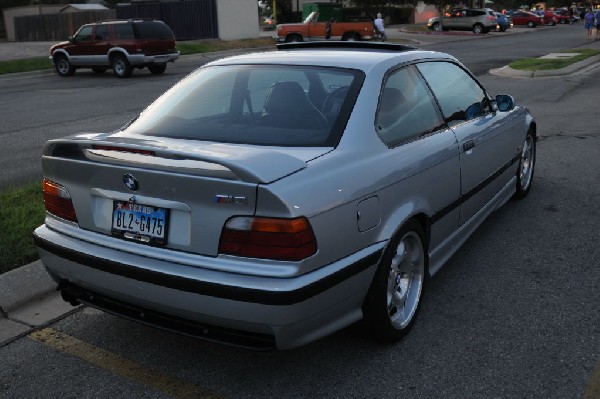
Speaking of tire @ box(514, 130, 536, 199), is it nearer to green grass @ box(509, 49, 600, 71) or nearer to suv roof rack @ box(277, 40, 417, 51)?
suv roof rack @ box(277, 40, 417, 51)

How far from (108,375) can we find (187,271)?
2.73 feet

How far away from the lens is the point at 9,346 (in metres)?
3.61

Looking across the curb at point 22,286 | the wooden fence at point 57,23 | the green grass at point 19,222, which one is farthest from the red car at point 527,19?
the curb at point 22,286

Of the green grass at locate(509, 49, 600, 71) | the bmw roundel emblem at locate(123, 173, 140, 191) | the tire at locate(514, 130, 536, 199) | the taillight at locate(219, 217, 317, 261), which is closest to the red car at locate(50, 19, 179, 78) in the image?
the green grass at locate(509, 49, 600, 71)

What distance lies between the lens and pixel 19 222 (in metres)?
5.25

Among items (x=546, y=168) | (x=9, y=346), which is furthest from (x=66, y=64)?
(x=9, y=346)

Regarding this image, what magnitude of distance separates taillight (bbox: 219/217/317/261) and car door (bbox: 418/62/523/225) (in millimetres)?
1752

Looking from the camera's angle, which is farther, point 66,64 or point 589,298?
point 66,64

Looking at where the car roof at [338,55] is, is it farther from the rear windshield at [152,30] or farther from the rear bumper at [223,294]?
the rear windshield at [152,30]

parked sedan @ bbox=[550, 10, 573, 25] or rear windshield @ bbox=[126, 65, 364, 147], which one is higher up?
parked sedan @ bbox=[550, 10, 573, 25]

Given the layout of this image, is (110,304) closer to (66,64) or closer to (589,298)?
(589,298)

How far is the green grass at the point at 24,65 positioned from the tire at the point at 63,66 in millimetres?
2148

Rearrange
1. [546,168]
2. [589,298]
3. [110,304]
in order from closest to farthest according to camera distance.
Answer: [110,304] < [589,298] < [546,168]

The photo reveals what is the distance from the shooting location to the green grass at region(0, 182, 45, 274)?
4.55 m
